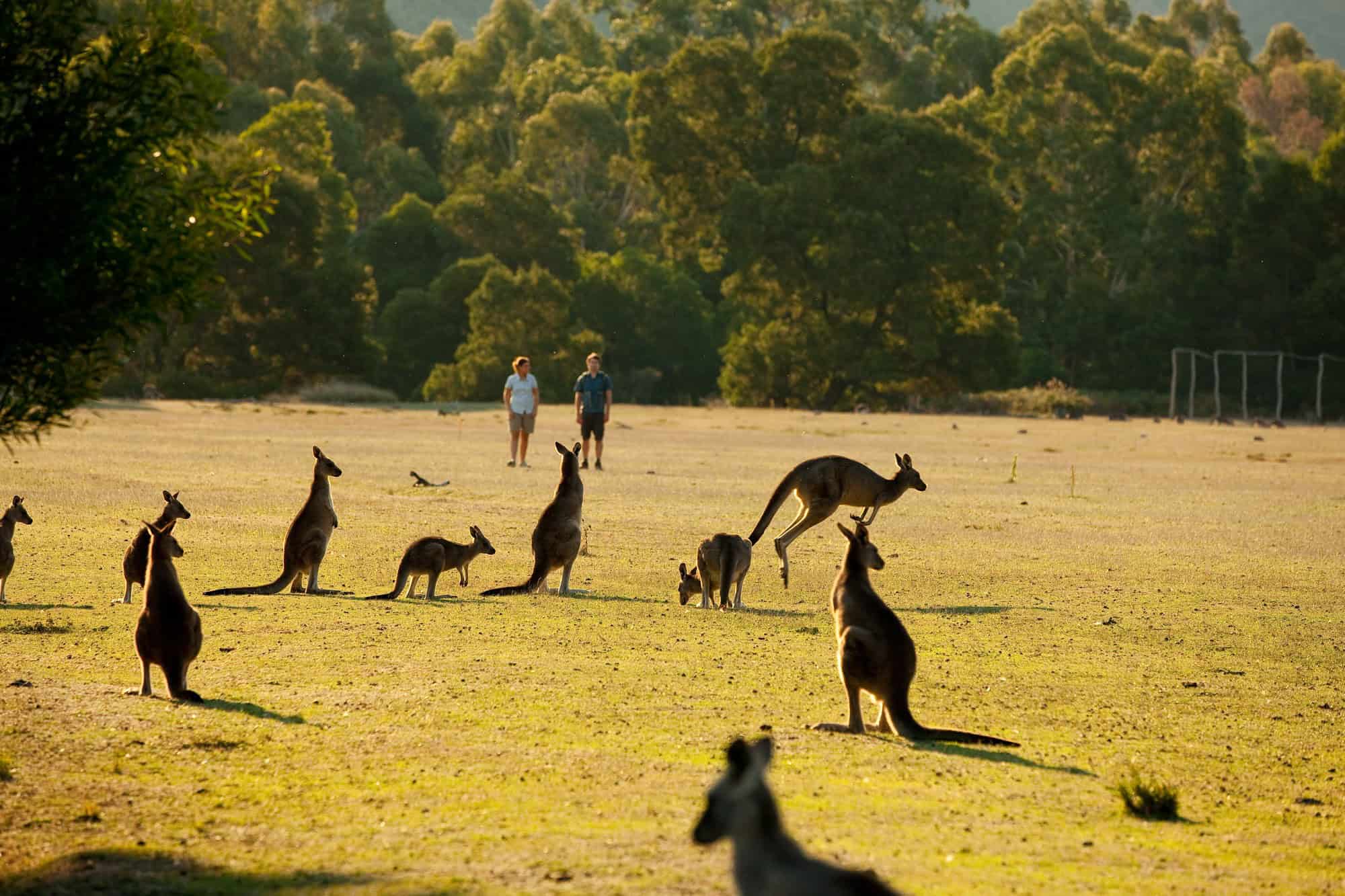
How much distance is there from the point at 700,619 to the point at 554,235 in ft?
210

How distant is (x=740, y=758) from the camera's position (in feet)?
15.9

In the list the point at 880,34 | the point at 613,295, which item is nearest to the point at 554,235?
the point at 613,295

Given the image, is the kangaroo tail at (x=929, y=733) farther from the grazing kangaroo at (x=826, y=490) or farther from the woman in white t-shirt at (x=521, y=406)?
the woman in white t-shirt at (x=521, y=406)

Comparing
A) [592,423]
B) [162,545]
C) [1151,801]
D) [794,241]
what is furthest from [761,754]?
[794,241]

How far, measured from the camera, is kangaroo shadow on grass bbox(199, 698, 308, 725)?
9734 mm

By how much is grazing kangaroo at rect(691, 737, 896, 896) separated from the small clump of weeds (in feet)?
11.9

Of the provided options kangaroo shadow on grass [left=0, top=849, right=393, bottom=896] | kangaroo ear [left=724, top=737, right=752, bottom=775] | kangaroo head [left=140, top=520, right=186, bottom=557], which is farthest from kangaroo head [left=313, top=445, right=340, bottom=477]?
kangaroo ear [left=724, top=737, right=752, bottom=775]

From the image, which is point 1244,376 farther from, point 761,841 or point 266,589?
point 761,841

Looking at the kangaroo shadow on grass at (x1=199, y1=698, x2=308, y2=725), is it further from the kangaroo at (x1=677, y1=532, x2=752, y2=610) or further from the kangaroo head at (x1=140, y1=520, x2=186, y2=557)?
the kangaroo at (x1=677, y1=532, x2=752, y2=610)

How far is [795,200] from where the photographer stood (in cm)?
6881

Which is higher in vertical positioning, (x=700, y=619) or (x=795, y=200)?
(x=795, y=200)

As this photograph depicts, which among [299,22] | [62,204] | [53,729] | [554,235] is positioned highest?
[299,22]

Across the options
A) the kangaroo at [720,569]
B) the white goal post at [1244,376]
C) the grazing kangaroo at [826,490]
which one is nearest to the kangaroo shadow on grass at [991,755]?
the kangaroo at [720,569]

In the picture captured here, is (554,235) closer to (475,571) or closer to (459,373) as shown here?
(459,373)
